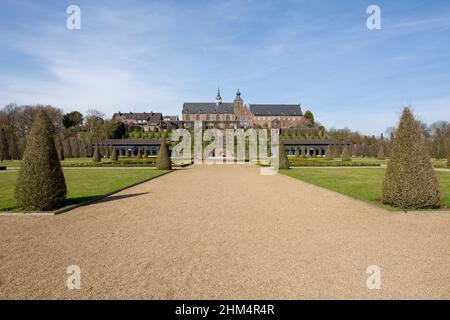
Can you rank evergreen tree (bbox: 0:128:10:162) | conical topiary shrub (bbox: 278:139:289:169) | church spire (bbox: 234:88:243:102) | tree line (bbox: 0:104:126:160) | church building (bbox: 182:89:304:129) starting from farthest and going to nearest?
church spire (bbox: 234:88:243:102), church building (bbox: 182:89:304:129), tree line (bbox: 0:104:126:160), evergreen tree (bbox: 0:128:10:162), conical topiary shrub (bbox: 278:139:289:169)

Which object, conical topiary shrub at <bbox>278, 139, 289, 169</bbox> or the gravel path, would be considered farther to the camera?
conical topiary shrub at <bbox>278, 139, 289, 169</bbox>

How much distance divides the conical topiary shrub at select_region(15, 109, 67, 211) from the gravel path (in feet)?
2.74

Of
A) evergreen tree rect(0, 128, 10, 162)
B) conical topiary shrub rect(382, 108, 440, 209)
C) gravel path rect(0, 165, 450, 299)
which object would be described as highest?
evergreen tree rect(0, 128, 10, 162)

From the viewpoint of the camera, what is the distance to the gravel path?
4.05 metres

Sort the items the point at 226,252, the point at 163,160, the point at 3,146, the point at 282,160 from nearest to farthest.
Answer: the point at 226,252
the point at 163,160
the point at 282,160
the point at 3,146

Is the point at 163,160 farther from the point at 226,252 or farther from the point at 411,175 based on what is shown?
the point at 226,252

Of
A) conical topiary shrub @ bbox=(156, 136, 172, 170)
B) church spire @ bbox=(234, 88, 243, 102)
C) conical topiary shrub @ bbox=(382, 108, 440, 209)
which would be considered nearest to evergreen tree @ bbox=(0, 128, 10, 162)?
conical topiary shrub @ bbox=(156, 136, 172, 170)

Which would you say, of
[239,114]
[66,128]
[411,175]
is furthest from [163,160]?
[239,114]

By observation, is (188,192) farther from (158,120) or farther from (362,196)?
(158,120)

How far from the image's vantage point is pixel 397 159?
31.0ft

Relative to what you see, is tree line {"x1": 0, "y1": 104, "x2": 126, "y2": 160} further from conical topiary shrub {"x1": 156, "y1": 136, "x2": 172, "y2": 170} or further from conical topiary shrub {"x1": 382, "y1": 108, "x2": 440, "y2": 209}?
conical topiary shrub {"x1": 382, "y1": 108, "x2": 440, "y2": 209}

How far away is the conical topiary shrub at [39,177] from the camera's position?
30.0ft

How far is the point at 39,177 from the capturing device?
922 cm

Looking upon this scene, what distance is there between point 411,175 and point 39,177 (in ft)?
38.8
